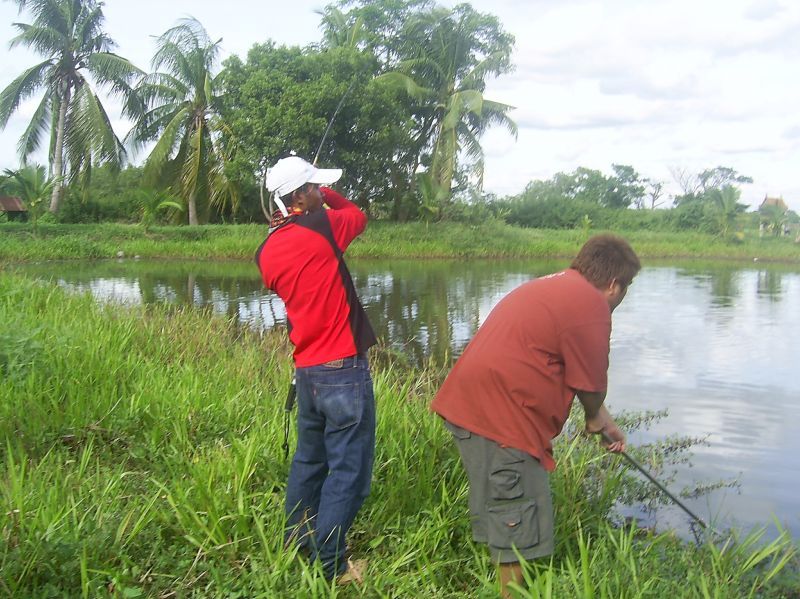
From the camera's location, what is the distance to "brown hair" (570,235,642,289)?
2357mm

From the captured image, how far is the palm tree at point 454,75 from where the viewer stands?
80.8 ft

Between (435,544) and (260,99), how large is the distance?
20.2 metres

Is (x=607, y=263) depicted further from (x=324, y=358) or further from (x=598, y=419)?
(x=324, y=358)

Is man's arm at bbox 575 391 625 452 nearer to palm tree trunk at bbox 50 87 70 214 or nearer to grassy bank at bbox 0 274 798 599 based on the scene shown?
grassy bank at bbox 0 274 798 599

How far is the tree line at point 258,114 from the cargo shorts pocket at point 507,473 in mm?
18871

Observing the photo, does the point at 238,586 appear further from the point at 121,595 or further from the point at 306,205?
the point at 306,205

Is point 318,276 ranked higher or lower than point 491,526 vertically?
higher

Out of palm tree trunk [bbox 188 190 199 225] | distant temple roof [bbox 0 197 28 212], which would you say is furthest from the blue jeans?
distant temple roof [bbox 0 197 28 212]

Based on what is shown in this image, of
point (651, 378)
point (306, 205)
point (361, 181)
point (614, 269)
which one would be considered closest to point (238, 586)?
point (306, 205)

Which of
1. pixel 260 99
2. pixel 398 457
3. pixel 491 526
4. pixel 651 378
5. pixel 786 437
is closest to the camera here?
pixel 491 526

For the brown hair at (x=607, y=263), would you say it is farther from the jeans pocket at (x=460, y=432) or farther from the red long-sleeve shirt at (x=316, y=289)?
the red long-sleeve shirt at (x=316, y=289)

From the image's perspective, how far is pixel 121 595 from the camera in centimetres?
230

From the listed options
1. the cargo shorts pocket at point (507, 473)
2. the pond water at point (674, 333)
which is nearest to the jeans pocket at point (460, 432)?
the cargo shorts pocket at point (507, 473)

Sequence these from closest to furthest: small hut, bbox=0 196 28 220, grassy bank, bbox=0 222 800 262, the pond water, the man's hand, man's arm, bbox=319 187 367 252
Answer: the man's hand < man's arm, bbox=319 187 367 252 < the pond water < grassy bank, bbox=0 222 800 262 < small hut, bbox=0 196 28 220
